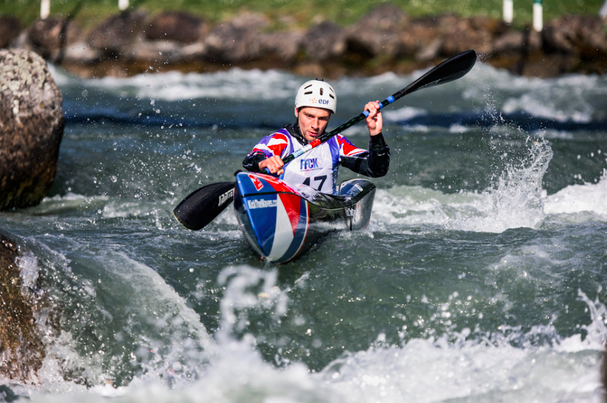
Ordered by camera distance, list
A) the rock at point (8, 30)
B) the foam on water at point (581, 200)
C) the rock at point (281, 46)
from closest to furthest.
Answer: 1. the foam on water at point (581, 200)
2. the rock at point (281, 46)
3. the rock at point (8, 30)

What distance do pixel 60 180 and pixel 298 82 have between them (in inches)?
351

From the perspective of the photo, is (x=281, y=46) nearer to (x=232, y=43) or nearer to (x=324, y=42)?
(x=324, y=42)

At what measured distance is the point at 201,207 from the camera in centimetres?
441

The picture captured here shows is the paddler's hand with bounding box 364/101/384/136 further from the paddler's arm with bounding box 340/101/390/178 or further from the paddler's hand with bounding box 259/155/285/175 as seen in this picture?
the paddler's hand with bounding box 259/155/285/175

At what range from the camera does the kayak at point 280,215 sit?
3.89 metres

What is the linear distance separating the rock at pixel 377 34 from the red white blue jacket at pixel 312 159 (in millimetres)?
11558

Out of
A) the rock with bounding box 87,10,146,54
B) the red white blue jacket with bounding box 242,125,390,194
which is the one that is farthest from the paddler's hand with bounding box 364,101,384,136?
the rock with bounding box 87,10,146,54

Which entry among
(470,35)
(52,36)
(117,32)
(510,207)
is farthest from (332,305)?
(52,36)

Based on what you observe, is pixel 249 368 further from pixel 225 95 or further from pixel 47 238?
pixel 225 95

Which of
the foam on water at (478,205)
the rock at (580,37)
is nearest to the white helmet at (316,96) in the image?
the foam on water at (478,205)

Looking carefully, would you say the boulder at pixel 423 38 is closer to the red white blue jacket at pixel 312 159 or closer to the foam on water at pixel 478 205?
the foam on water at pixel 478 205

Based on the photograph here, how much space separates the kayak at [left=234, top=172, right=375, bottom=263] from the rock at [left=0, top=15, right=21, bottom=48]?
17.1 metres

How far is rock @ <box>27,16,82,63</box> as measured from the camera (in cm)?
1730

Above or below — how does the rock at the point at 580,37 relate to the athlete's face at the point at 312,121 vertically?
above
